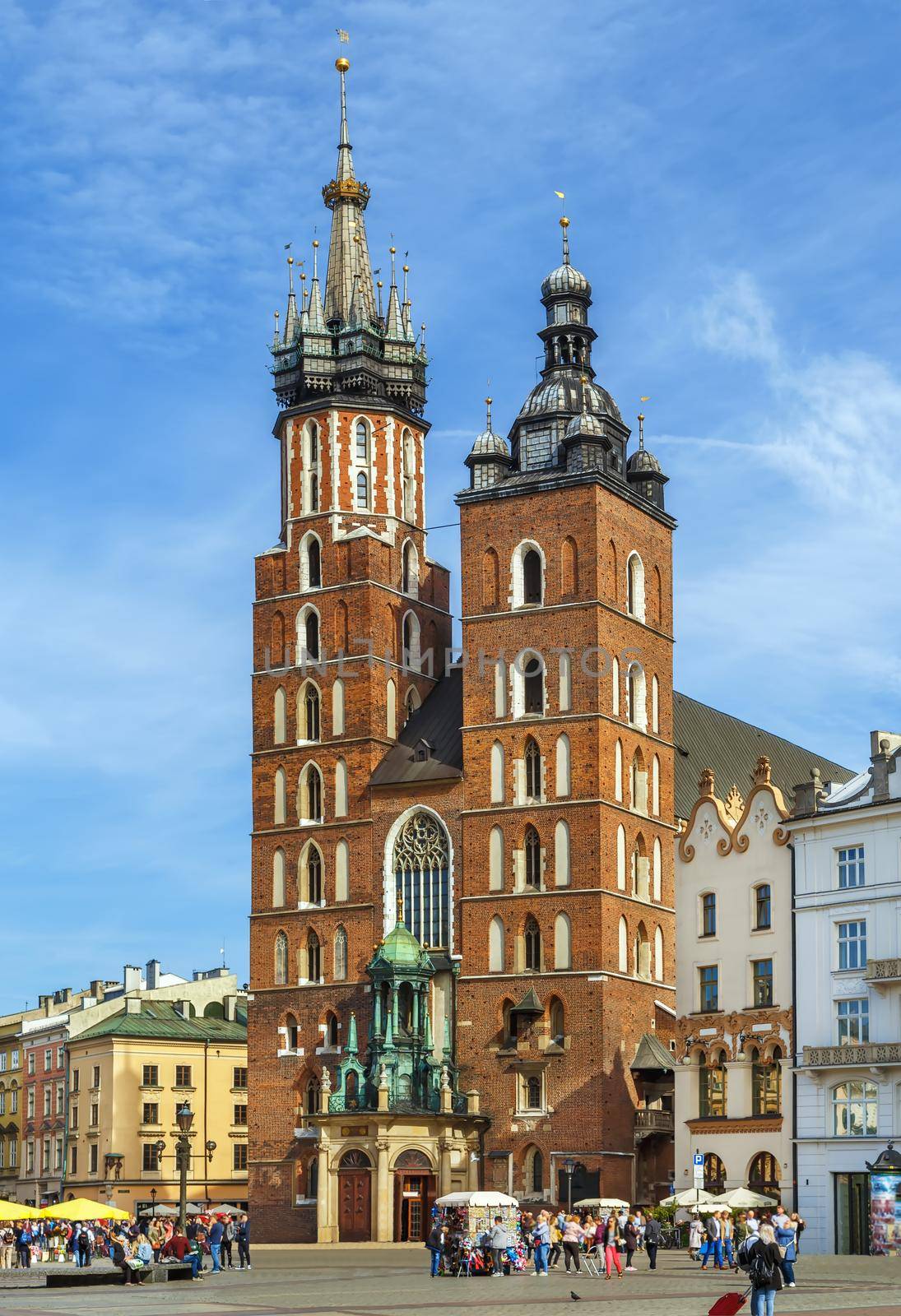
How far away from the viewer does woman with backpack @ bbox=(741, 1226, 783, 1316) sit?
28.3m

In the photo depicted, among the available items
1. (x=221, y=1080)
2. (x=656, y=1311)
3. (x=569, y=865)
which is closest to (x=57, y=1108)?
(x=221, y=1080)

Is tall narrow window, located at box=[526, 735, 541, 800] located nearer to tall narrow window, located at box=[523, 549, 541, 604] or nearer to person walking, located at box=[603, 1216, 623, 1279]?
tall narrow window, located at box=[523, 549, 541, 604]

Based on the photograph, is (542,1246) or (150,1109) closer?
(542,1246)

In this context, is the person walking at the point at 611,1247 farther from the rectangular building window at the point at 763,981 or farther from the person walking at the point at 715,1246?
the rectangular building window at the point at 763,981

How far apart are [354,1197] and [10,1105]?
4850 centimetres

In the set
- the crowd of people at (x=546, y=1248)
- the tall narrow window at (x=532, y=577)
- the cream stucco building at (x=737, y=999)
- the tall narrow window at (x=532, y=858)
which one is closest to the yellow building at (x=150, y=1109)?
the tall narrow window at (x=532, y=858)


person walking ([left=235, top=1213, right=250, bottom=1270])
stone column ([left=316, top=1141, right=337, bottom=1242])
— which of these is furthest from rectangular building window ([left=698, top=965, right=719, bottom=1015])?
person walking ([left=235, top=1213, right=250, bottom=1270])

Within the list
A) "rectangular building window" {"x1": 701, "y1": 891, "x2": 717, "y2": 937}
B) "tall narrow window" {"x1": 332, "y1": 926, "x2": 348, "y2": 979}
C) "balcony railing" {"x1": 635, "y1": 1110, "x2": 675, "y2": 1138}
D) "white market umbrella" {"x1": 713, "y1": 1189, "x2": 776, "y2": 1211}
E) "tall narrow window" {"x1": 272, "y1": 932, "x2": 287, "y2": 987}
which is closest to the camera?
"white market umbrella" {"x1": 713, "y1": 1189, "x2": 776, "y2": 1211}

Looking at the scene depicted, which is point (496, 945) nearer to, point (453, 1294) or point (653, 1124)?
point (653, 1124)

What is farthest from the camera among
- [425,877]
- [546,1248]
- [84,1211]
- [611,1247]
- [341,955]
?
[341,955]

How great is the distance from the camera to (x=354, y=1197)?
65.8m

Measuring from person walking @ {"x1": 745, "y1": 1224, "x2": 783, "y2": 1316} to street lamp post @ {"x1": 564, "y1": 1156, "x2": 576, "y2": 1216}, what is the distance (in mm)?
31855

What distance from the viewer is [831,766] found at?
293ft

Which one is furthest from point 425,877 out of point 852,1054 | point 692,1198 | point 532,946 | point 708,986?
point 852,1054
